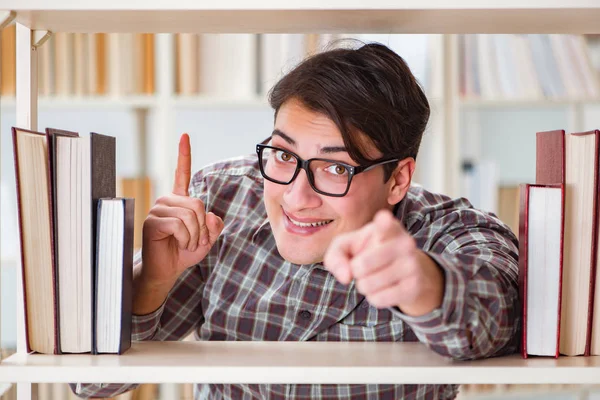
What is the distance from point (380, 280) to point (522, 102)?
2073 millimetres

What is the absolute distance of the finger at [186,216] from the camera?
1009mm

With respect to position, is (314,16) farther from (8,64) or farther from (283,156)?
(8,64)

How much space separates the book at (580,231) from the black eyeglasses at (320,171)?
33cm

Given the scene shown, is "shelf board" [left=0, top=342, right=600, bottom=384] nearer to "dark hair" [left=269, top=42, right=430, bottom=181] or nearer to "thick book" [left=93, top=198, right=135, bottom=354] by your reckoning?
"thick book" [left=93, top=198, right=135, bottom=354]

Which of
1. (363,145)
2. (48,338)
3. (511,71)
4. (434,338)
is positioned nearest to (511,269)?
(434,338)

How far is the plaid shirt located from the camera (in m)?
1.18

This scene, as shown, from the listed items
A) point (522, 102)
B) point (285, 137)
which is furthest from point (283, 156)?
point (522, 102)

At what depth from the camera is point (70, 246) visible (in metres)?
0.86

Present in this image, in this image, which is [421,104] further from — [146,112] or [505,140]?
[505,140]

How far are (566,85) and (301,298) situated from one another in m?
1.76

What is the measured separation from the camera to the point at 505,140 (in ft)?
10.1

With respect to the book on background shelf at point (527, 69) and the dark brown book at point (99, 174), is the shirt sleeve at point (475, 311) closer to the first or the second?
the dark brown book at point (99, 174)

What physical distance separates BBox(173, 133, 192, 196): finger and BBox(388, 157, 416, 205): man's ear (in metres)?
0.37

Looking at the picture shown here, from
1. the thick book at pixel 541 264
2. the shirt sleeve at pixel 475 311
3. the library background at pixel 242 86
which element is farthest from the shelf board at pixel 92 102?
the thick book at pixel 541 264
